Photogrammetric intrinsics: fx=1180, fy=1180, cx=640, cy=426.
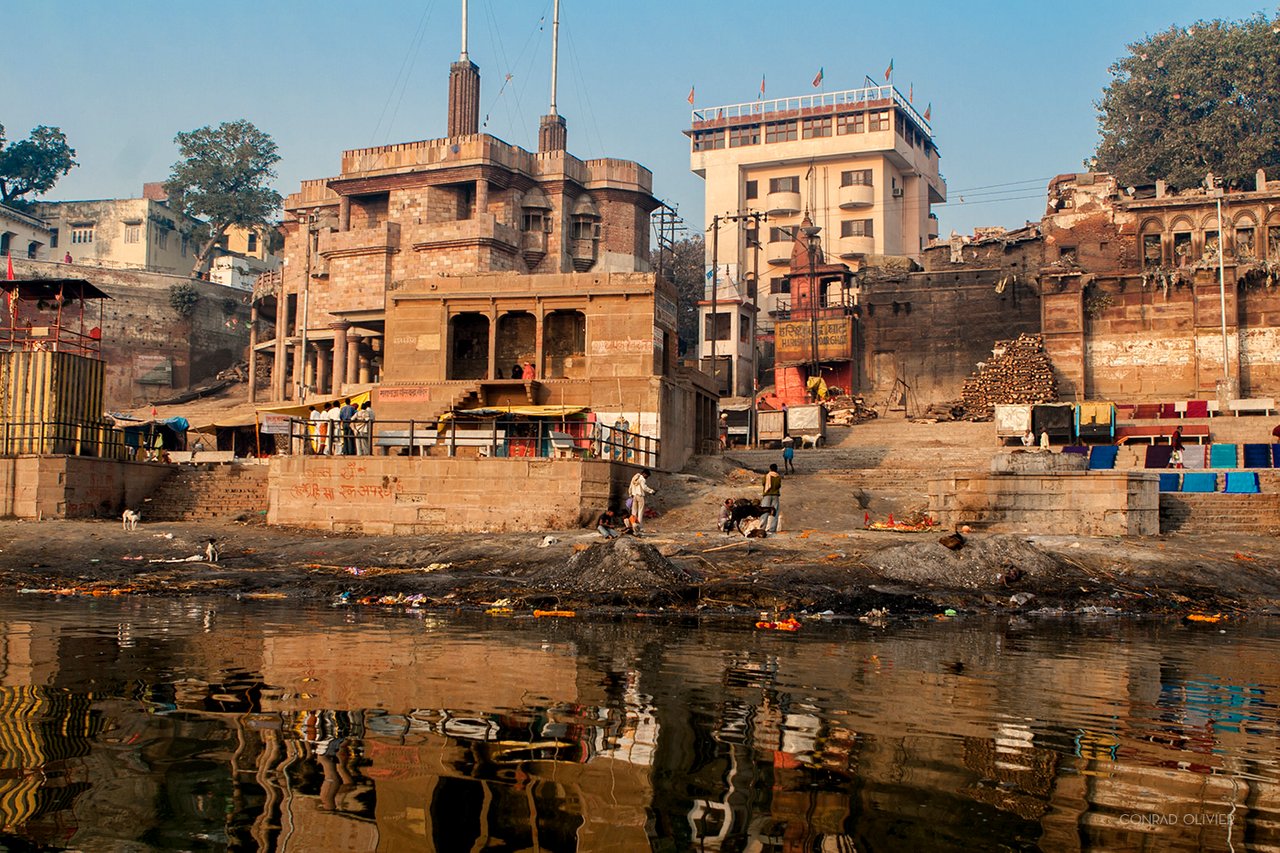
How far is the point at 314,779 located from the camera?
5898 millimetres

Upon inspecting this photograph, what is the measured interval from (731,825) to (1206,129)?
213 ft

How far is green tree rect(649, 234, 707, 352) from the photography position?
73812mm

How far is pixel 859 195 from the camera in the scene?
2901 inches

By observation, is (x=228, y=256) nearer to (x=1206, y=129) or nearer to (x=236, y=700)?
(x=1206, y=129)

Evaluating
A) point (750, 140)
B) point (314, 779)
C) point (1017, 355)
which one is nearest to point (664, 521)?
point (314, 779)

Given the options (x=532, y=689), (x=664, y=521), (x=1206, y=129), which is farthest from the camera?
(x=1206, y=129)

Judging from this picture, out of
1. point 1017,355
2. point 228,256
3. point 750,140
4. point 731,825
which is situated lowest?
point 731,825

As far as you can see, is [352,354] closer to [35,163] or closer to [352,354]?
[352,354]

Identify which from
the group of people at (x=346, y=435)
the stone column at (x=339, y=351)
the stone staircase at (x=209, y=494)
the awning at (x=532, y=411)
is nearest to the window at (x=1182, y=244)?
the awning at (x=532, y=411)

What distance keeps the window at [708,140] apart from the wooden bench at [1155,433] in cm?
4574

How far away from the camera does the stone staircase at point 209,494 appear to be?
27.4 m

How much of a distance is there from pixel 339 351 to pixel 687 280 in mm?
27190

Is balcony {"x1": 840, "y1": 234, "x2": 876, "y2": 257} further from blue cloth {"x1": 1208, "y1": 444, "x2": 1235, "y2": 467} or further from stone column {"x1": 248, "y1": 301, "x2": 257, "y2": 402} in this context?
blue cloth {"x1": 1208, "y1": 444, "x2": 1235, "y2": 467}

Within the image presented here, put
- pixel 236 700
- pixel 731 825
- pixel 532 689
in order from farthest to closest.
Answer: pixel 532 689, pixel 236 700, pixel 731 825
